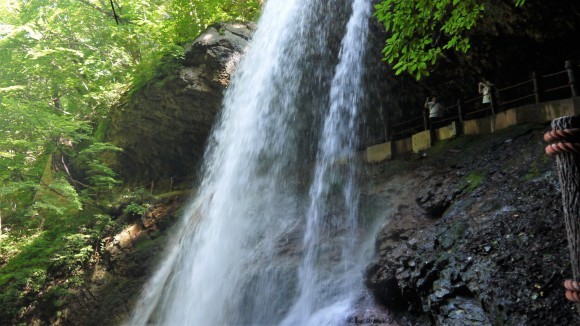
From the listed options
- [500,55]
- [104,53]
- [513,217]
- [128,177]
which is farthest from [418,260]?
[104,53]

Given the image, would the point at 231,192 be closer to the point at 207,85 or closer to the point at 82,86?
the point at 207,85

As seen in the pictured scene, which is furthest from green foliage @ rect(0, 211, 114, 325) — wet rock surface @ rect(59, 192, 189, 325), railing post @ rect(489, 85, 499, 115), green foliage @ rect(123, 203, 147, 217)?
railing post @ rect(489, 85, 499, 115)

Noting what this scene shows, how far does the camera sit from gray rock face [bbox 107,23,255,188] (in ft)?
48.6

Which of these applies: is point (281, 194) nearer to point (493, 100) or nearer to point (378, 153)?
point (378, 153)

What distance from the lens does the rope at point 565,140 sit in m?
2.09

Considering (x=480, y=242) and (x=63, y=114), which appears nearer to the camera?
(x=480, y=242)

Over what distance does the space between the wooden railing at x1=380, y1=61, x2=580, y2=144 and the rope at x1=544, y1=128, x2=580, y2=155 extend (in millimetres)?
6606

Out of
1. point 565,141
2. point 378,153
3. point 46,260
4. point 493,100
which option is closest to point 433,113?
point 493,100

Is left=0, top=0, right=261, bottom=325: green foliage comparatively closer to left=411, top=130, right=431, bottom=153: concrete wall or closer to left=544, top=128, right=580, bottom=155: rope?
left=411, top=130, right=431, bottom=153: concrete wall

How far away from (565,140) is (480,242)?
388cm

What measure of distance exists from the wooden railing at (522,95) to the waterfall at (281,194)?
2.35 meters

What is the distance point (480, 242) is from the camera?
218 inches

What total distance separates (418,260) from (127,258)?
1187 cm

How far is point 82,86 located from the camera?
19.4m
